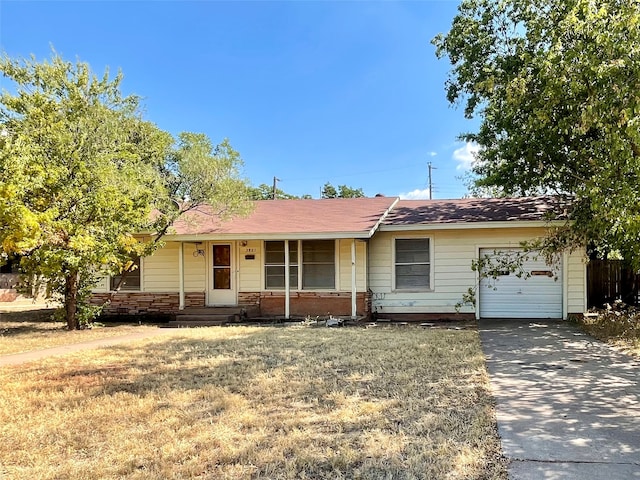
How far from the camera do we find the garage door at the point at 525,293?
12.7 meters

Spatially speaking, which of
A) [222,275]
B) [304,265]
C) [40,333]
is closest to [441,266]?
[304,265]

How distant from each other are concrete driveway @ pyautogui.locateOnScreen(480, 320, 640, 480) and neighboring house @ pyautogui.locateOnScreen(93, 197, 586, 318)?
3924 millimetres

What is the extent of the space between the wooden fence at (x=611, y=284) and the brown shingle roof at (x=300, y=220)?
645 centimetres

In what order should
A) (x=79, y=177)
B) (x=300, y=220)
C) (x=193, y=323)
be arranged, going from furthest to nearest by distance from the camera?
(x=300, y=220) → (x=193, y=323) → (x=79, y=177)

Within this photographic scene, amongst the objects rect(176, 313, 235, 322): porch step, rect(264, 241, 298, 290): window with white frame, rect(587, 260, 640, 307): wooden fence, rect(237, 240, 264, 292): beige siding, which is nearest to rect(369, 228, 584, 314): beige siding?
rect(264, 241, 298, 290): window with white frame

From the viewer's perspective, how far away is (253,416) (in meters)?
4.70

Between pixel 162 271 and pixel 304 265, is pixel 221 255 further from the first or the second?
pixel 304 265

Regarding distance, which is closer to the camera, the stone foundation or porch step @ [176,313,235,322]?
porch step @ [176,313,235,322]

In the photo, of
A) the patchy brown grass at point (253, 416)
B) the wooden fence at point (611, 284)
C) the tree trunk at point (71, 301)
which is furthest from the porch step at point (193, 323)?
the wooden fence at point (611, 284)

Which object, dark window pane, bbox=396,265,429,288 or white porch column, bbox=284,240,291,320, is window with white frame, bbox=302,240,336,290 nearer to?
white porch column, bbox=284,240,291,320

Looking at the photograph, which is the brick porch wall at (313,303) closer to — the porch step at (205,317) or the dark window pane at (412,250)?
the porch step at (205,317)

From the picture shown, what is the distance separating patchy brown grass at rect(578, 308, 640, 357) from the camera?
28.0ft

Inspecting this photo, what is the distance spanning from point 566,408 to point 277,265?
32.2ft

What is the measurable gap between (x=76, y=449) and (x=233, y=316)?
9163mm
